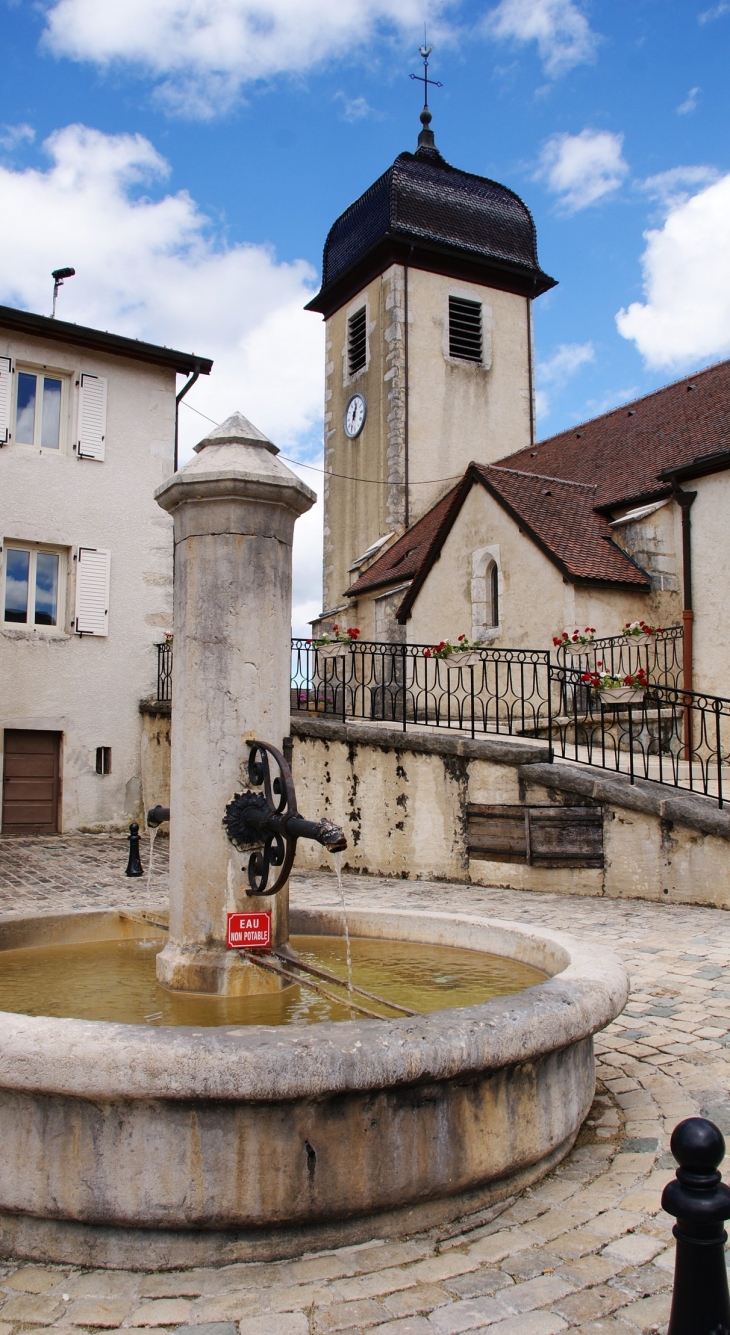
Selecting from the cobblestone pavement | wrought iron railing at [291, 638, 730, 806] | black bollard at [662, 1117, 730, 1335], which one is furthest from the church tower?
black bollard at [662, 1117, 730, 1335]

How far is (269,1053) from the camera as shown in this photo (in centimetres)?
234

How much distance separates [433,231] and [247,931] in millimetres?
26575

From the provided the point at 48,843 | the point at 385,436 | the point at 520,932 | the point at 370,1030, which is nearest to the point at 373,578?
the point at 385,436

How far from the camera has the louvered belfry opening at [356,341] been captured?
27.9m

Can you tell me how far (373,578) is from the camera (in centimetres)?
2312

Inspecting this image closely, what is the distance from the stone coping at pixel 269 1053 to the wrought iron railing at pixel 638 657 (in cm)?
1222

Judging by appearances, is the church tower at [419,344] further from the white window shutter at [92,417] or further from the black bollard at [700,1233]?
the black bollard at [700,1233]

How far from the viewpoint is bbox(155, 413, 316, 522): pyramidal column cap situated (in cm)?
376

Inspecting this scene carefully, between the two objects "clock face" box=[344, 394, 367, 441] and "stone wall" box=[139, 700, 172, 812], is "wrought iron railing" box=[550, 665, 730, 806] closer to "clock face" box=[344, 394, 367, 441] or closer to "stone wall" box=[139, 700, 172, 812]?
"stone wall" box=[139, 700, 172, 812]

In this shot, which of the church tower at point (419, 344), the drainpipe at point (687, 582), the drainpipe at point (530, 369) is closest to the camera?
the drainpipe at point (687, 582)

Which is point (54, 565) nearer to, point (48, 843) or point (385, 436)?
point (48, 843)

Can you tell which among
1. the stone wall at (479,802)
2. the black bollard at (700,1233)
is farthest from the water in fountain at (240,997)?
the stone wall at (479,802)

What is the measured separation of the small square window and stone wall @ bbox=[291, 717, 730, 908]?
13.5 feet

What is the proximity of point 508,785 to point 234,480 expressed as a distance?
6.79 m
